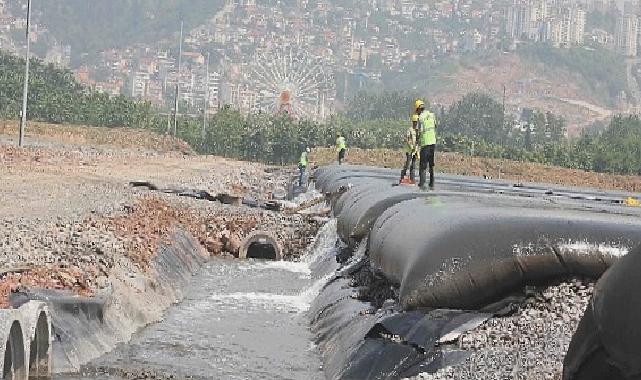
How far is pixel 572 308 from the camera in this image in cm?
936

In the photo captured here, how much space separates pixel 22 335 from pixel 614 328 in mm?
4661

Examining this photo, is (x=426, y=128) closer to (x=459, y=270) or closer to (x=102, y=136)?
(x=459, y=270)

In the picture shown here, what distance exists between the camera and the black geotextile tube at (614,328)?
5523 mm

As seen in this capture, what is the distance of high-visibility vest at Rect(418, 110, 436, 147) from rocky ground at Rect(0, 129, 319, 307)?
5021mm

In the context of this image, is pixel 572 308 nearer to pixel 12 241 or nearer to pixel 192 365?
pixel 192 365

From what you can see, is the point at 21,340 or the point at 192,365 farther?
the point at 192,365

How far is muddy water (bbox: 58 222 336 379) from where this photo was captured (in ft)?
41.9

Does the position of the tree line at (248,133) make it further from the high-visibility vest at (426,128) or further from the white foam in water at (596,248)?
the white foam in water at (596,248)

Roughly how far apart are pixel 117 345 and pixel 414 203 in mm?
4890

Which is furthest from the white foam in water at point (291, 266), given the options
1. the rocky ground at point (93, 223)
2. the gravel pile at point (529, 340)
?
the gravel pile at point (529, 340)

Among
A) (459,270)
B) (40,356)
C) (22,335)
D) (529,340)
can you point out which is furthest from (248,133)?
(22,335)

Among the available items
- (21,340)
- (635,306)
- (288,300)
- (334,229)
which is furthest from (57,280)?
(334,229)

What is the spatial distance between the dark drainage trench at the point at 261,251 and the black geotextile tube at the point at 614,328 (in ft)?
69.0

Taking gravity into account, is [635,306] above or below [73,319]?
above
